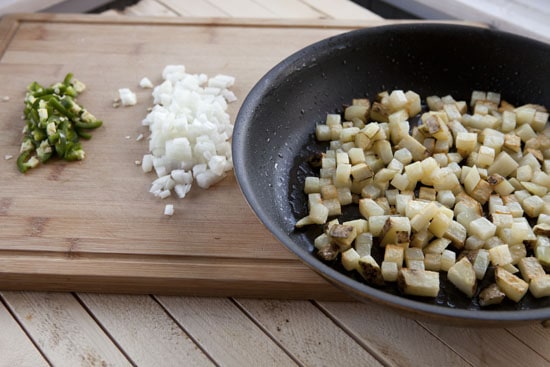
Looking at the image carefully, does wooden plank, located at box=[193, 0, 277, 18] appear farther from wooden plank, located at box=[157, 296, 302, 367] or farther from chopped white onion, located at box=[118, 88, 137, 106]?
wooden plank, located at box=[157, 296, 302, 367]

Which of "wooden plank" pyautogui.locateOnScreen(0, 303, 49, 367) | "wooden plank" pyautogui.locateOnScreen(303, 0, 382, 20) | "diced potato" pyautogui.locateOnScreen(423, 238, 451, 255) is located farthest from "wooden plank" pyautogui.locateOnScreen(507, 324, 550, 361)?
"wooden plank" pyautogui.locateOnScreen(303, 0, 382, 20)

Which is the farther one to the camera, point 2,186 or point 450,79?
point 450,79

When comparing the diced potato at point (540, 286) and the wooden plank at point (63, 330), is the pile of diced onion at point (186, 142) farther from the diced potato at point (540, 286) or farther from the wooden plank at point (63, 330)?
the diced potato at point (540, 286)

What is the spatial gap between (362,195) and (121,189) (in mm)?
599

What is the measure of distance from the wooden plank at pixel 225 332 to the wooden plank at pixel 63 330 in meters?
0.16

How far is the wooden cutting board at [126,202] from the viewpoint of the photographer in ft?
4.51

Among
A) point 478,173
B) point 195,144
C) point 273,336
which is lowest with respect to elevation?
point 273,336

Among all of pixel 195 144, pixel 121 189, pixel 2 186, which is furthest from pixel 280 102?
pixel 2 186

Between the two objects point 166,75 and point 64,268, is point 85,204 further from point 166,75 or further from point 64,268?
point 166,75

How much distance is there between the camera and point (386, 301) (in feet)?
3.45

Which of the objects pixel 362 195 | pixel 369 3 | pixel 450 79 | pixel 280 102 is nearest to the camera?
pixel 362 195

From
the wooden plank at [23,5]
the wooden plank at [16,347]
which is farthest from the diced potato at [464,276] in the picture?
the wooden plank at [23,5]

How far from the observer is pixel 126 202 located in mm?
1521

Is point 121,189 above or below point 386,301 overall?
below
